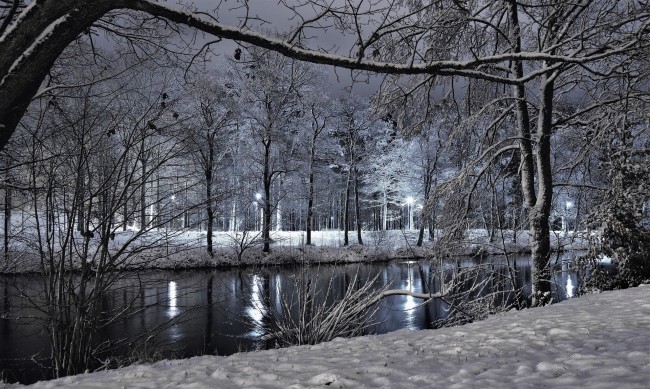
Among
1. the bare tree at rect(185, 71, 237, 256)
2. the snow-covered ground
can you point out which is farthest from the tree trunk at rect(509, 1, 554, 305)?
the bare tree at rect(185, 71, 237, 256)

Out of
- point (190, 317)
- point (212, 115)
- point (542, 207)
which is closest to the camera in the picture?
point (542, 207)

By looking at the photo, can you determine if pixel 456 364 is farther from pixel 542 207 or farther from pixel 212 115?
pixel 212 115

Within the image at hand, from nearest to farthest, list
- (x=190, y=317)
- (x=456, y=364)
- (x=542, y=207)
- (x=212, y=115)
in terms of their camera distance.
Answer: (x=456, y=364), (x=542, y=207), (x=190, y=317), (x=212, y=115)

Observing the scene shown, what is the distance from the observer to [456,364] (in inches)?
130

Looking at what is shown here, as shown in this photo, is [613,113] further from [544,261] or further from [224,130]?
[224,130]

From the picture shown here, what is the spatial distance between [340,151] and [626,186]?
Answer: 22.0 m

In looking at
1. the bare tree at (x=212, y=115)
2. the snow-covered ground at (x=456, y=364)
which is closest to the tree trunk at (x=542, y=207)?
the snow-covered ground at (x=456, y=364)

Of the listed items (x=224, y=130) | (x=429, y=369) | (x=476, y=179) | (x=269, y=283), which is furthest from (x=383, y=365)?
(x=224, y=130)

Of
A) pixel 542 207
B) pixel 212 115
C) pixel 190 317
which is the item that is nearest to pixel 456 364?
pixel 542 207

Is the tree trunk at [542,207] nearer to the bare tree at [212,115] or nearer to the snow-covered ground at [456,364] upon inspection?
the snow-covered ground at [456,364]

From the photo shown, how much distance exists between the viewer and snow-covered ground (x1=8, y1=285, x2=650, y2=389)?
277 cm

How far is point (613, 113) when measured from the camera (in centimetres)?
727

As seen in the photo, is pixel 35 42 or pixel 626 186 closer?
pixel 35 42

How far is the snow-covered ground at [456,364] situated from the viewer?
2.77m
